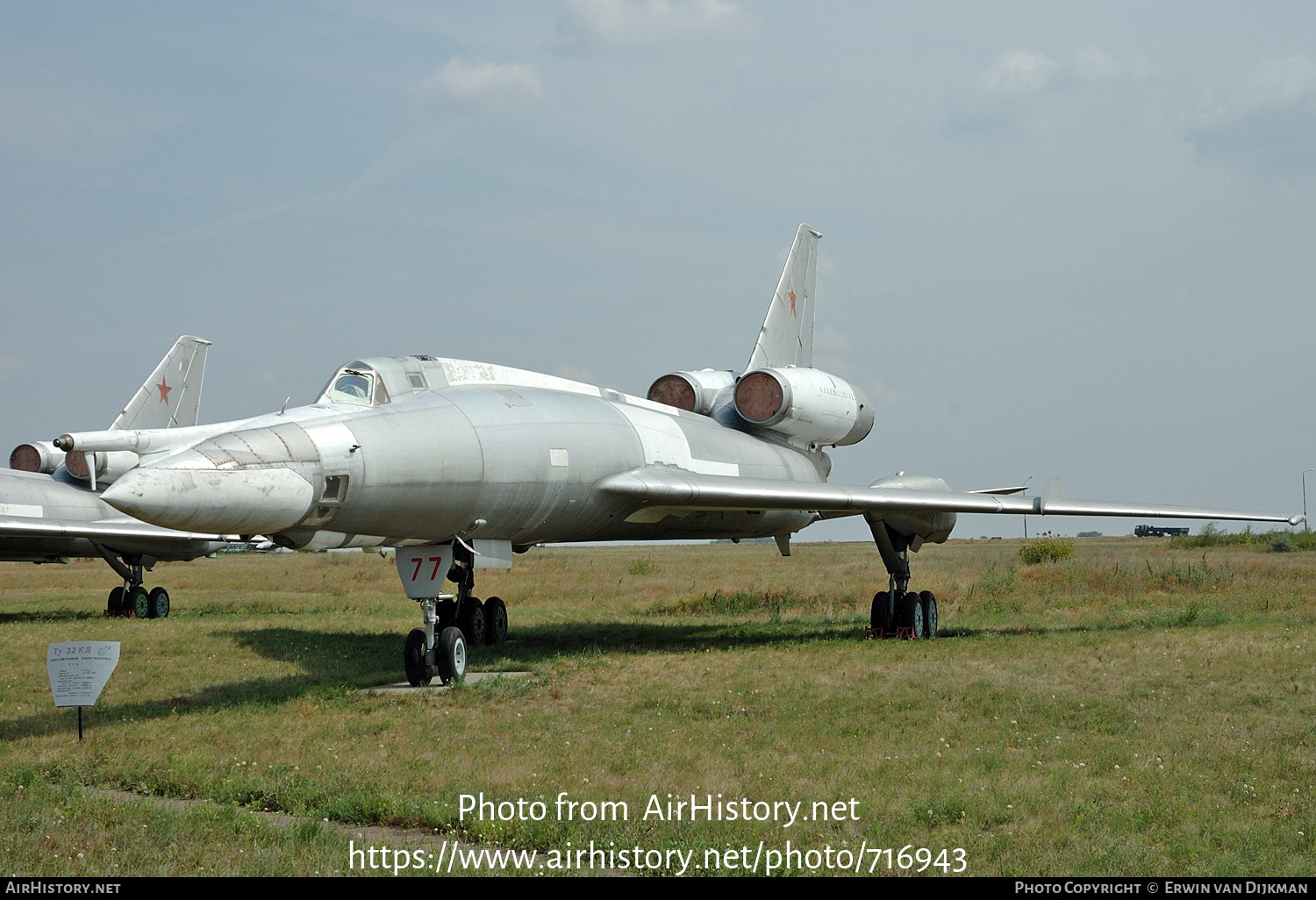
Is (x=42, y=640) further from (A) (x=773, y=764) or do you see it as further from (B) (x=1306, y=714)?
(B) (x=1306, y=714)

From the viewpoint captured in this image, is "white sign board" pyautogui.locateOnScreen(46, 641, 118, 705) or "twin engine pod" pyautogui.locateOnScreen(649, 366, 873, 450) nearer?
"white sign board" pyautogui.locateOnScreen(46, 641, 118, 705)

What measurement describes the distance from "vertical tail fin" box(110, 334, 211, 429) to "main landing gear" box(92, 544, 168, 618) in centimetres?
330

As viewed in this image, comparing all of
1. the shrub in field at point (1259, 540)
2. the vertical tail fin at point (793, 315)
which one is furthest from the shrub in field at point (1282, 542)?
the vertical tail fin at point (793, 315)

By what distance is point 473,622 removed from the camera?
1588 centimetres

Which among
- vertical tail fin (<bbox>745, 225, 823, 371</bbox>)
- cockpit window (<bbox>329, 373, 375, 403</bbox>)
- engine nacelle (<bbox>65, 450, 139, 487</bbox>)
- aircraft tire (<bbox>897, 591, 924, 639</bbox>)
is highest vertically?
vertical tail fin (<bbox>745, 225, 823, 371</bbox>)

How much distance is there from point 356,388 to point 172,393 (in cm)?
1687

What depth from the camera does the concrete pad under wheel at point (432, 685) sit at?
10703mm

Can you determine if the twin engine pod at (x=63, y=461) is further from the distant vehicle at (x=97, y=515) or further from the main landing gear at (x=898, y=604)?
the main landing gear at (x=898, y=604)

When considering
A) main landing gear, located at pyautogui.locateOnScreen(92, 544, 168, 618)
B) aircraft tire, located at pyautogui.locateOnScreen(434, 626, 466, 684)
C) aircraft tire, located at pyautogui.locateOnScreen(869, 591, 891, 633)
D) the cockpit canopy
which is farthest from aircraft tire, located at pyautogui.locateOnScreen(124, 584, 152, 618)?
aircraft tire, located at pyautogui.locateOnScreen(869, 591, 891, 633)

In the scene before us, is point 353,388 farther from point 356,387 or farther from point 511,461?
point 511,461

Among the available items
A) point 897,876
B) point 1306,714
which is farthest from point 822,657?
point 897,876

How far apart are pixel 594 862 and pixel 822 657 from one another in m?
7.95

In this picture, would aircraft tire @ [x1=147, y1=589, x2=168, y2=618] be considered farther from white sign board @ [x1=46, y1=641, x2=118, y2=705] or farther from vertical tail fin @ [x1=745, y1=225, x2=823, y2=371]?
white sign board @ [x1=46, y1=641, x2=118, y2=705]

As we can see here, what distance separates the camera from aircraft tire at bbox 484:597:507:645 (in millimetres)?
16156
